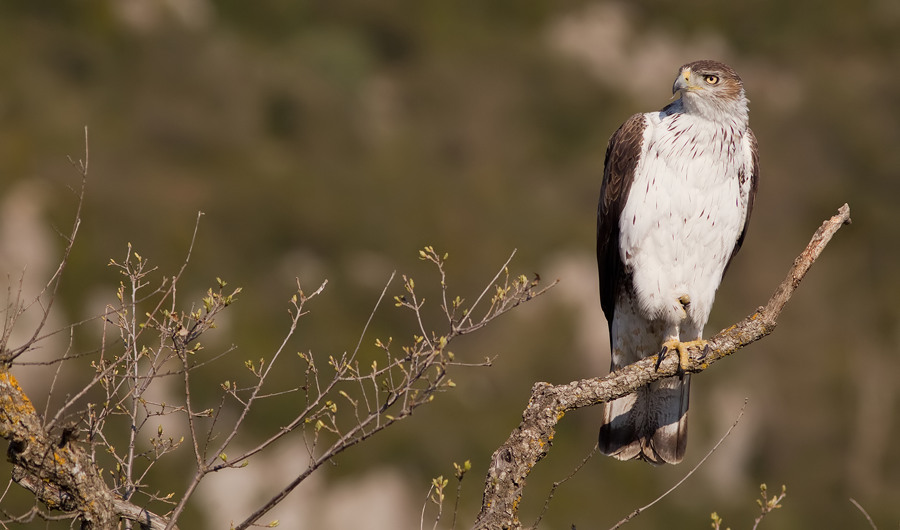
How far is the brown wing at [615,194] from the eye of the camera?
705cm

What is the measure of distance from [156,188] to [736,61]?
20816 millimetres

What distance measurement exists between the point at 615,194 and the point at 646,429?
1.49 m

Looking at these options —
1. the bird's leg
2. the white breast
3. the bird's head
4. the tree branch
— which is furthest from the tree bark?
the bird's head

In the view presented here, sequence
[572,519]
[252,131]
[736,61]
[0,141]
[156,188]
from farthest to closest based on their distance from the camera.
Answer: [736,61], [252,131], [156,188], [0,141], [572,519]

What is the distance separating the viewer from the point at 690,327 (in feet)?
23.9

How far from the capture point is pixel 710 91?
22.8 ft

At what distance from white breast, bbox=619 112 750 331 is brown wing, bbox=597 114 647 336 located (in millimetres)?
60

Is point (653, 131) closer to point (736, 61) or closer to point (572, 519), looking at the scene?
point (572, 519)

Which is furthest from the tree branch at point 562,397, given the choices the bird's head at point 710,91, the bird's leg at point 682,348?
the bird's head at point 710,91

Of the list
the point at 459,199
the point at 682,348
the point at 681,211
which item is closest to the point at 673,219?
the point at 681,211

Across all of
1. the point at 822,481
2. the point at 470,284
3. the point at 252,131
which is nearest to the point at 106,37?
the point at 252,131

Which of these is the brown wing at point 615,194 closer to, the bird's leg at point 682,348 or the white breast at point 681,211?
the white breast at point 681,211

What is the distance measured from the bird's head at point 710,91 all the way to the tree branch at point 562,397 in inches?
45.7

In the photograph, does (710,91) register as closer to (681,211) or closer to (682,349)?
(681,211)
